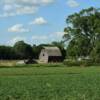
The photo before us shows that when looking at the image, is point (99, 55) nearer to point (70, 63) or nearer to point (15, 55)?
point (70, 63)

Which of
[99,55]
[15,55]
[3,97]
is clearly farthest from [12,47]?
[3,97]

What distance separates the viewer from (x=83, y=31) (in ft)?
387

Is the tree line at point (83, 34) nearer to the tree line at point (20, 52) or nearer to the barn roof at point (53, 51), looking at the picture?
the barn roof at point (53, 51)

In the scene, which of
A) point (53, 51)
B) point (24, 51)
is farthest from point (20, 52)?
point (53, 51)

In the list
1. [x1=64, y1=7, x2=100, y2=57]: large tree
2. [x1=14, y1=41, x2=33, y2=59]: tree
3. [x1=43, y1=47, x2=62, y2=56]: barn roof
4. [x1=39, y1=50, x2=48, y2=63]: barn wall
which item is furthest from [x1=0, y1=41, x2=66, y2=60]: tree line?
[x1=64, y1=7, x2=100, y2=57]: large tree

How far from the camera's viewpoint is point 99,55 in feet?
352

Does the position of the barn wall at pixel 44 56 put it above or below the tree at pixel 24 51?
below

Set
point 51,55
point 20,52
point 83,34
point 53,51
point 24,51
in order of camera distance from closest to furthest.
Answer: point 83,34 → point 51,55 → point 53,51 → point 24,51 → point 20,52

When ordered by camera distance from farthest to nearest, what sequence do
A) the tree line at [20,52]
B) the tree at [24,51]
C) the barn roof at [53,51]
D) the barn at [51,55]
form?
1. the tree at [24,51]
2. the tree line at [20,52]
3. the barn roof at [53,51]
4. the barn at [51,55]

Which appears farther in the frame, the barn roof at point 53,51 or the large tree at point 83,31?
the barn roof at point 53,51

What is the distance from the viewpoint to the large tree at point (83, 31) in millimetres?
113438

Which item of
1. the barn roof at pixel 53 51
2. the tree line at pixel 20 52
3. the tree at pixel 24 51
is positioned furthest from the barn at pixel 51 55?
the tree at pixel 24 51

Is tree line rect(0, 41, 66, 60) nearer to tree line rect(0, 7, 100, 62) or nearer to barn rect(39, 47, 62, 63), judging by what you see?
barn rect(39, 47, 62, 63)

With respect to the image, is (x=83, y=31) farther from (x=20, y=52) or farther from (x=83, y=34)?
(x=20, y=52)
